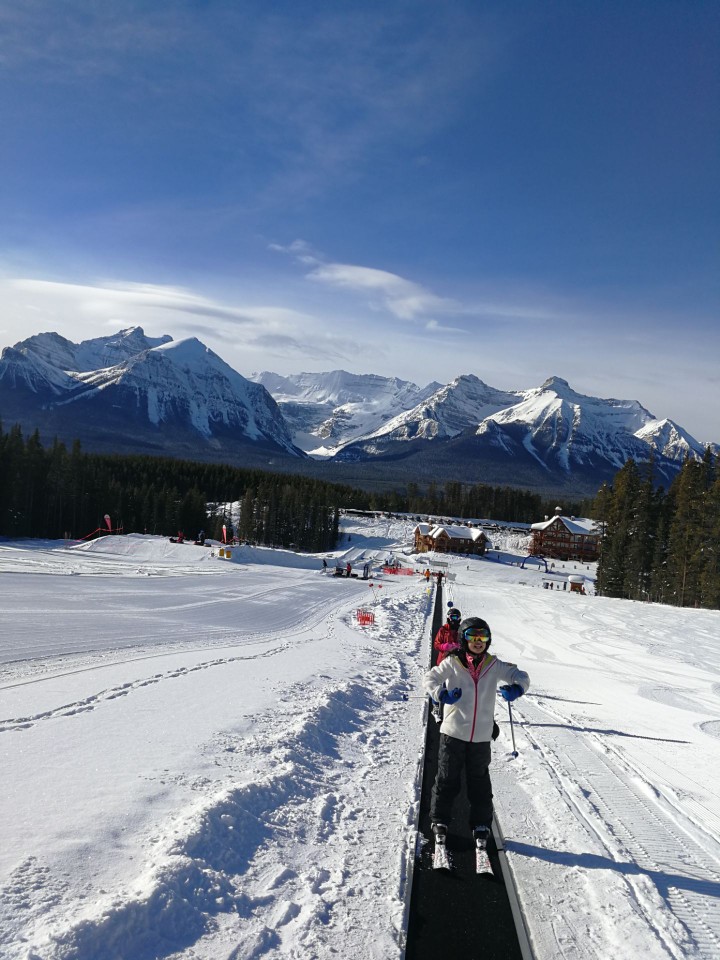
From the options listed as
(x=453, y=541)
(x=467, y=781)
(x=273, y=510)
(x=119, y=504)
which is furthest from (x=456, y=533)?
(x=467, y=781)

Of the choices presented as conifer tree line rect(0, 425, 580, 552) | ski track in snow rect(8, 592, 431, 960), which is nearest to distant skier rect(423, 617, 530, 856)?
ski track in snow rect(8, 592, 431, 960)

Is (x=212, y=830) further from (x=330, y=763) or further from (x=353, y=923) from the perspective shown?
(x=330, y=763)

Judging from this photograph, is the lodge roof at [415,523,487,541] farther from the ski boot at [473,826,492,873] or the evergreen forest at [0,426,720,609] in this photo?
the ski boot at [473,826,492,873]

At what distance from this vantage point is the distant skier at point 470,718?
5.95 metres

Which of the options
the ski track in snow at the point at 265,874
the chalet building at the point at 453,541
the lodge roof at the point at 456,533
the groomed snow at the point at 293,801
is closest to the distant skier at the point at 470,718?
the groomed snow at the point at 293,801

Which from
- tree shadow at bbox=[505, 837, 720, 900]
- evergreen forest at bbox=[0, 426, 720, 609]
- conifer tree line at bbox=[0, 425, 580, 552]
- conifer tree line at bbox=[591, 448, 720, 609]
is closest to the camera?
tree shadow at bbox=[505, 837, 720, 900]

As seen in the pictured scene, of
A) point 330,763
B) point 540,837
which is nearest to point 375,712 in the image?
point 330,763

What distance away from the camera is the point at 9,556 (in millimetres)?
41344

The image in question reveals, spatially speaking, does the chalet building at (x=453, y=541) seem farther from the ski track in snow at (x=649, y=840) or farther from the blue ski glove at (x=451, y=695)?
the blue ski glove at (x=451, y=695)

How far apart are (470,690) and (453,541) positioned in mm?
96359

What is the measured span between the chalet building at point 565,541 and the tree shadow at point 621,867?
377ft

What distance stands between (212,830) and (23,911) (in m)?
1.71

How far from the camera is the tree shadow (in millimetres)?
5336

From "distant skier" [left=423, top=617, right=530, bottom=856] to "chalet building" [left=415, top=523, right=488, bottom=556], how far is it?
94639 millimetres
